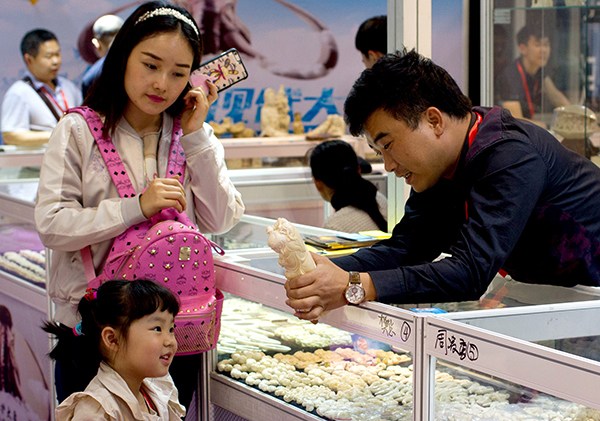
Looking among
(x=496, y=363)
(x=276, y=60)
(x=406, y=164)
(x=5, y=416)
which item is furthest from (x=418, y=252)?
(x=276, y=60)

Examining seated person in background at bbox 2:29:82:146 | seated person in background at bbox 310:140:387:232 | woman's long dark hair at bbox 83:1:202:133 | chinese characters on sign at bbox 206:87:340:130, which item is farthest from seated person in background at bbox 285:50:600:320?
chinese characters on sign at bbox 206:87:340:130

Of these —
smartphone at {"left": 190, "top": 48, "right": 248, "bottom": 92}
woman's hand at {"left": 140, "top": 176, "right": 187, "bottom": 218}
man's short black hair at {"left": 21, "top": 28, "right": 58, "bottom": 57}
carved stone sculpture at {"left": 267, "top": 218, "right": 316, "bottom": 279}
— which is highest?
man's short black hair at {"left": 21, "top": 28, "right": 58, "bottom": 57}

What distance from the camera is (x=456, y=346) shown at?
226 centimetres

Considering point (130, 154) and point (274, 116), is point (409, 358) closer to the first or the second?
point (130, 154)

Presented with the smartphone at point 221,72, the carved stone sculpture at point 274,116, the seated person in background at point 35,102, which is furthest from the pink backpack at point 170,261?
the carved stone sculpture at point 274,116

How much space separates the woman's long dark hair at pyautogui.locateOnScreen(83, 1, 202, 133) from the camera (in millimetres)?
2939

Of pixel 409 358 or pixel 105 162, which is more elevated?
pixel 105 162

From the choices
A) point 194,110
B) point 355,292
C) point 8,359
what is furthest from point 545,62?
point 355,292

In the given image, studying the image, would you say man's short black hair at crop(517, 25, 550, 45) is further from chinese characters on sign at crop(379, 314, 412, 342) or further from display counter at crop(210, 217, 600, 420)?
chinese characters on sign at crop(379, 314, 412, 342)

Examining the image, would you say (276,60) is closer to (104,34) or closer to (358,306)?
(104,34)

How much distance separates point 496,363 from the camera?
7.11ft

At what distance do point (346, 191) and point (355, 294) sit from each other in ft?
8.89

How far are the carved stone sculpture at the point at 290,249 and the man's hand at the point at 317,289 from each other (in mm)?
18

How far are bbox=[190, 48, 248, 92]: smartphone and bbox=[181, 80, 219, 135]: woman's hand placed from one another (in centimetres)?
6
